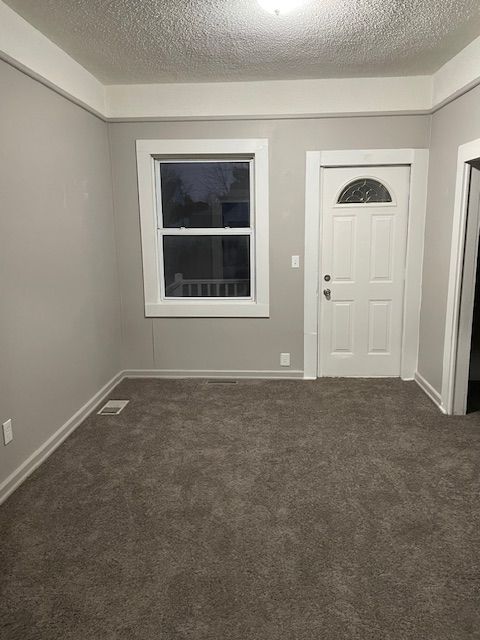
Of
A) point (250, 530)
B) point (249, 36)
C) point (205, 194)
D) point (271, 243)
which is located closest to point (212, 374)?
point (271, 243)

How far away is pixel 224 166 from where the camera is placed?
13.5 feet

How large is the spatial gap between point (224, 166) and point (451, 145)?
188 centimetres

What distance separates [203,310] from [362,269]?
1.50 m

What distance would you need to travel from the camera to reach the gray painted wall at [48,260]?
2.50 m

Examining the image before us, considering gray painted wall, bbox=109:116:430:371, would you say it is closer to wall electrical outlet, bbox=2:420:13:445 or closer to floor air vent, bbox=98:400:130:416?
floor air vent, bbox=98:400:130:416

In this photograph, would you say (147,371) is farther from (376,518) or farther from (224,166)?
(376,518)

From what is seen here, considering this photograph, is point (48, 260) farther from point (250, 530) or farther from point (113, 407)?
point (250, 530)

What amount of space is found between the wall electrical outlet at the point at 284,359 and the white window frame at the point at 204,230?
41 centimetres

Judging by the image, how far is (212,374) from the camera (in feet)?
14.2

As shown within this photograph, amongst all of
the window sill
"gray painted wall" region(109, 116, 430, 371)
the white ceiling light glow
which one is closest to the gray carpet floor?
"gray painted wall" region(109, 116, 430, 371)

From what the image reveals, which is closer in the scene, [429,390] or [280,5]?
[280,5]

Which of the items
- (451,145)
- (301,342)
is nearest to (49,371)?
(301,342)

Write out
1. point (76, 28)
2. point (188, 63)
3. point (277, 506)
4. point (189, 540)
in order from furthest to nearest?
1. point (188, 63)
2. point (76, 28)
3. point (277, 506)
4. point (189, 540)

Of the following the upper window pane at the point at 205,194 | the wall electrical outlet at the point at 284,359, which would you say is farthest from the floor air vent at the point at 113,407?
the upper window pane at the point at 205,194
